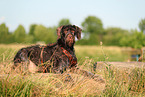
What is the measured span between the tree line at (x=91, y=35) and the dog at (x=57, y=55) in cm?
144

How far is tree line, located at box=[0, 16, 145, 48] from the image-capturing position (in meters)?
17.5

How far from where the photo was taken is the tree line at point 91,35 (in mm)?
17464

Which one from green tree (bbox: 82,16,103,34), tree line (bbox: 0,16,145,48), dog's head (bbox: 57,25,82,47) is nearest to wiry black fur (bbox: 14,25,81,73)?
dog's head (bbox: 57,25,82,47)

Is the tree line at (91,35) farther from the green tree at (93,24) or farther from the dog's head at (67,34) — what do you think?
the dog's head at (67,34)

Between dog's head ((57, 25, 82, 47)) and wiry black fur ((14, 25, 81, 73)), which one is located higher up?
dog's head ((57, 25, 82, 47))

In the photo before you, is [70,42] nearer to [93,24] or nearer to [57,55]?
[57,55]

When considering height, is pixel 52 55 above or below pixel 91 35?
below

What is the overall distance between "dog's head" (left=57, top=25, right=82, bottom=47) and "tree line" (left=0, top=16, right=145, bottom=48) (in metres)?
2.07

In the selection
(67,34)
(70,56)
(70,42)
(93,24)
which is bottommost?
(70,56)

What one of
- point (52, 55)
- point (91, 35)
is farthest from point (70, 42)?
point (91, 35)

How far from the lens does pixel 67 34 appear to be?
3994mm

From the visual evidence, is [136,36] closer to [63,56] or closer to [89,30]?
[63,56]

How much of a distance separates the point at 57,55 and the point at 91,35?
146 feet

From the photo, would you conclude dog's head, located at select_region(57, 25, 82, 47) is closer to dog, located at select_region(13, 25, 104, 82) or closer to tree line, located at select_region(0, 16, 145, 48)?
dog, located at select_region(13, 25, 104, 82)
